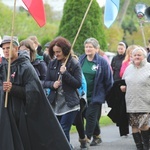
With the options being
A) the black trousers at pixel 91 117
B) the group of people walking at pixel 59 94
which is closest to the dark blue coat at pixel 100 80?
the group of people walking at pixel 59 94

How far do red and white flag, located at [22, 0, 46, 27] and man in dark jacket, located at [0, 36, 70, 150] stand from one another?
75 cm

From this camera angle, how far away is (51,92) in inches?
356

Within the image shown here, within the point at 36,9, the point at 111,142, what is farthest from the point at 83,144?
the point at 36,9

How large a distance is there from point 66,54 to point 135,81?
4.67 feet

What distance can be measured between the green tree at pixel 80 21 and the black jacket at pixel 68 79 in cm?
1324

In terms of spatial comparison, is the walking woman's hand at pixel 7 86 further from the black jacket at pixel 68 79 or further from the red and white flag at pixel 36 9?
the black jacket at pixel 68 79

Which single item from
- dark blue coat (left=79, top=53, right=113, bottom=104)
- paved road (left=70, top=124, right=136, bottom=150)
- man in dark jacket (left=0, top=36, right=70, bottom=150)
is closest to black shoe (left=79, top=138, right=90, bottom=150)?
paved road (left=70, top=124, right=136, bottom=150)

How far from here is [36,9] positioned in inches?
321

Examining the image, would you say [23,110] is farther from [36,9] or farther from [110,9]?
[110,9]

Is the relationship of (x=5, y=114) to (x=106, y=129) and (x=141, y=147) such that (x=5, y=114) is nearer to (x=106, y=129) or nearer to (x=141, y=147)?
(x=141, y=147)

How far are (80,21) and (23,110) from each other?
15.5 meters

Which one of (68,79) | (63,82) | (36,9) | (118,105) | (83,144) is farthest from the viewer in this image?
(118,105)

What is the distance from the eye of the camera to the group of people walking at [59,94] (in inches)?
286

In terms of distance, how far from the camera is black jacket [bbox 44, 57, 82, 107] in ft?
29.3
